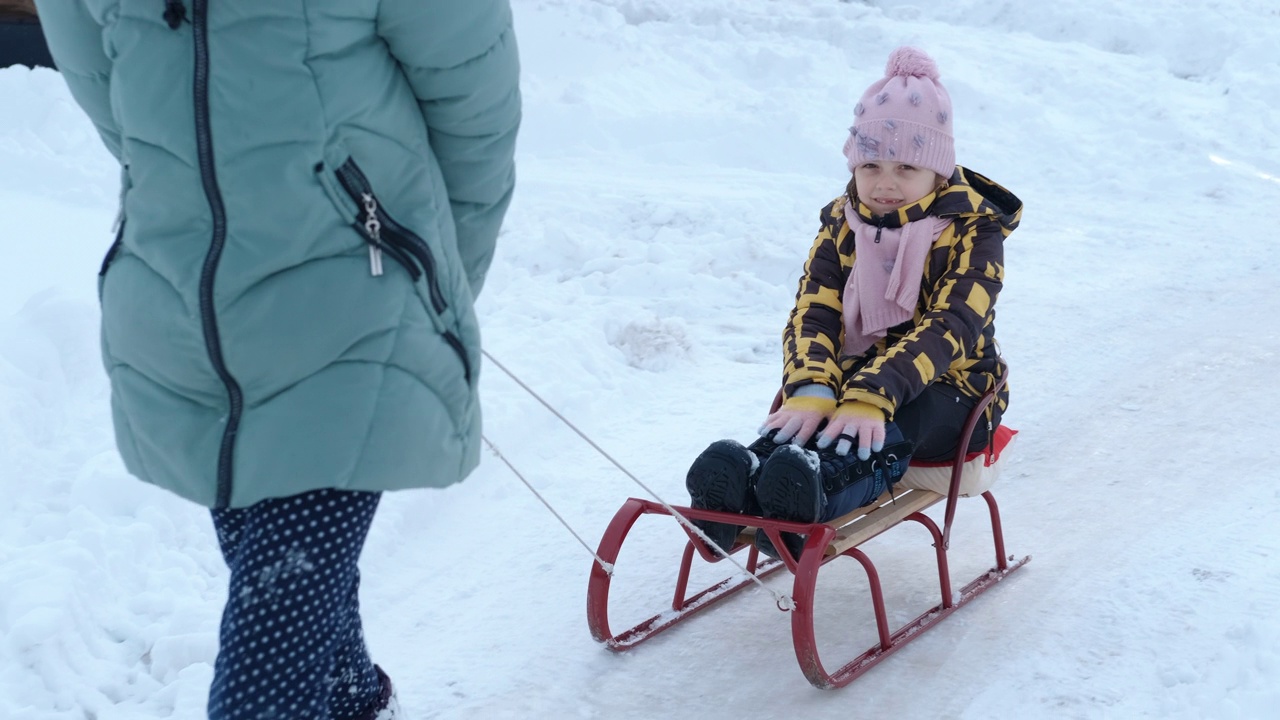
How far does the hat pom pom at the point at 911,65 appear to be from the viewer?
3.13 m

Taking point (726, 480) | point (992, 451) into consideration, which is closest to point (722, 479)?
point (726, 480)

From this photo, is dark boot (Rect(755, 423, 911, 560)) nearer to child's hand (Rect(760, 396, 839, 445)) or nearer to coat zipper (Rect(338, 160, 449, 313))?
child's hand (Rect(760, 396, 839, 445))

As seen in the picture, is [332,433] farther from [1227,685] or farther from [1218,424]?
[1218,424]

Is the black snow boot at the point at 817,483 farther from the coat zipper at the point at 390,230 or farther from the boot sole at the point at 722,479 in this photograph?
the coat zipper at the point at 390,230

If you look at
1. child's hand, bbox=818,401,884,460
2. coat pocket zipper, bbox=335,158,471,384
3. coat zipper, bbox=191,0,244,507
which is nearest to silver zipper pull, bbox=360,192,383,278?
coat pocket zipper, bbox=335,158,471,384

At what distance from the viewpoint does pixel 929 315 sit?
2.98 metres

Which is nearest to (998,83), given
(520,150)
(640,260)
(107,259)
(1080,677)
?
(520,150)

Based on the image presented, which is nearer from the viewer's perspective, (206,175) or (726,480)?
(206,175)

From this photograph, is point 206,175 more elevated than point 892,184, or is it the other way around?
point 206,175

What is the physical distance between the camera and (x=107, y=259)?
5.38 feet

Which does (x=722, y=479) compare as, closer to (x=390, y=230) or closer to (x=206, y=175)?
(x=390, y=230)

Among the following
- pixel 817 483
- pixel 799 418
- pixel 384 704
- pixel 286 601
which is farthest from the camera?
pixel 799 418

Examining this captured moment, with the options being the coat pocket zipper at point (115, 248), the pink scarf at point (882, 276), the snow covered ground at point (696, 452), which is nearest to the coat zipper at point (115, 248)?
the coat pocket zipper at point (115, 248)

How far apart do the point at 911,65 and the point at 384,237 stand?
1.98 meters
